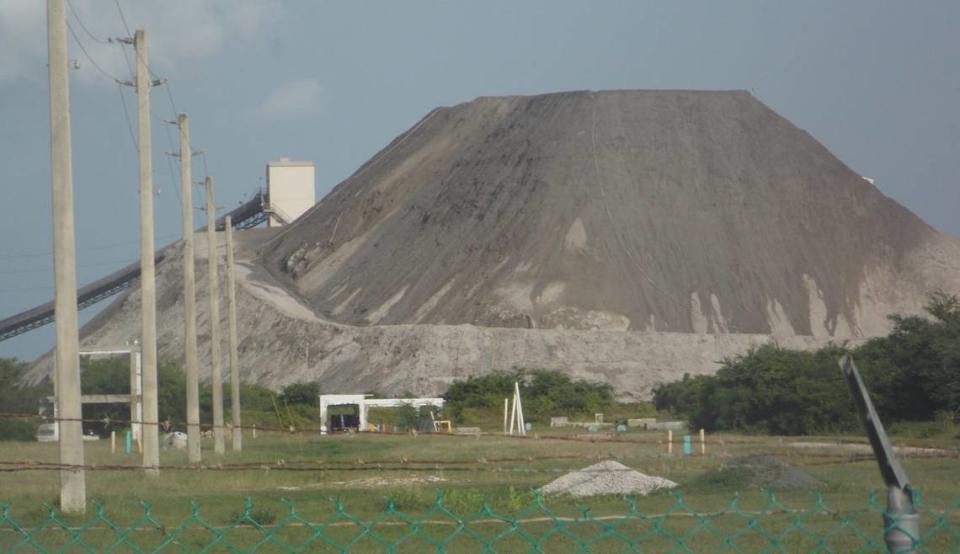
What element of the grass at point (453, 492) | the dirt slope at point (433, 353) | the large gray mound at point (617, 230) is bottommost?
the grass at point (453, 492)

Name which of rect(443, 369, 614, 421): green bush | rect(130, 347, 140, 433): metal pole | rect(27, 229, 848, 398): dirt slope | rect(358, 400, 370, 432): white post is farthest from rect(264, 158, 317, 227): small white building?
rect(130, 347, 140, 433): metal pole

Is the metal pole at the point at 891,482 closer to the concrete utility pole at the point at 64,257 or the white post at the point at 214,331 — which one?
the concrete utility pole at the point at 64,257

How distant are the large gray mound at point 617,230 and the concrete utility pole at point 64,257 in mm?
72305

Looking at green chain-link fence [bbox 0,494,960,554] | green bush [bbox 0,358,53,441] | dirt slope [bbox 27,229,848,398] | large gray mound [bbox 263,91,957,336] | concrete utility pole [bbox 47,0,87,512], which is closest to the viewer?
green chain-link fence [bbox 0,494,960,554]

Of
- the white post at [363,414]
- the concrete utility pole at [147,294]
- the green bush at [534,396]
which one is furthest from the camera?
the green bush at [534,396]

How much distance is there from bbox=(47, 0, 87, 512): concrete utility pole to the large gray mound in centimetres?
7231

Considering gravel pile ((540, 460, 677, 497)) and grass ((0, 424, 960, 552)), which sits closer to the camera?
grass ((0, 424, 960, 552))

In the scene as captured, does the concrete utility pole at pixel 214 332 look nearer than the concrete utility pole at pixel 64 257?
No

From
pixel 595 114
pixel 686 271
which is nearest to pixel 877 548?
pixel 686 271

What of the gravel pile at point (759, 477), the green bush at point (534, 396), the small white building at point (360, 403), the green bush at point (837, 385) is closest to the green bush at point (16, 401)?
the small white building at point (360, 403)

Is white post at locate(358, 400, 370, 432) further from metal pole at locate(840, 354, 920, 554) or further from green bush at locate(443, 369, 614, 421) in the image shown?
metal pole at locate(840, 354, 920, 554)

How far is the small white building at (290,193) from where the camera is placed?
122m

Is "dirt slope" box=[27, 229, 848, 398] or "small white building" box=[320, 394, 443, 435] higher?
"dirt slope" box=[27, 229, 848, 398]

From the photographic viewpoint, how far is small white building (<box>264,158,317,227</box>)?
122 metres
